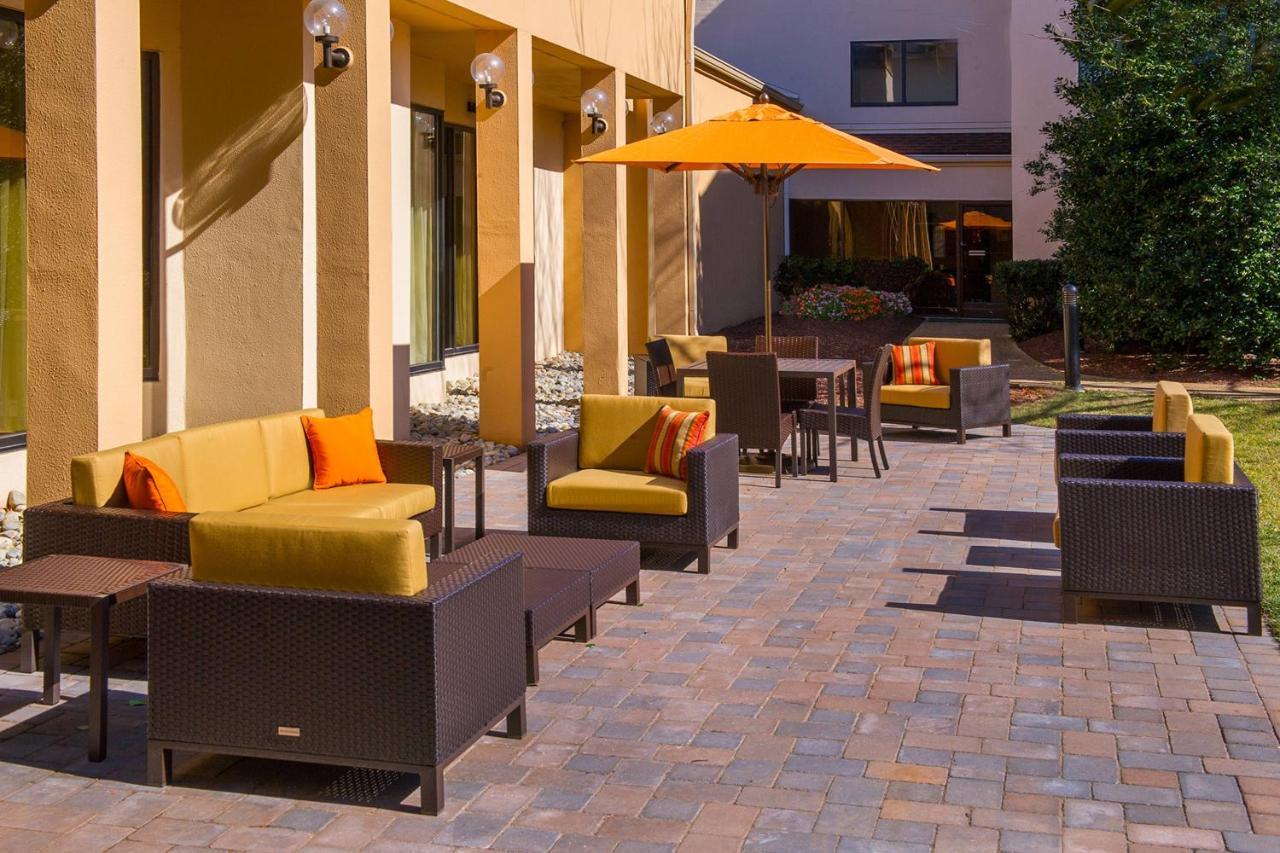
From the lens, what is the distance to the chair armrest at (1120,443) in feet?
27.0

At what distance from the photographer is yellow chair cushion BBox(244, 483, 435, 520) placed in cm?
754

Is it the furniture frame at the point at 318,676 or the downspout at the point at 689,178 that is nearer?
the furniture frame at the point at 318,676

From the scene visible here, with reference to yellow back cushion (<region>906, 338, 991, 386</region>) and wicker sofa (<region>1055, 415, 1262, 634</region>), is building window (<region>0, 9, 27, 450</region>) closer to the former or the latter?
wicker sofa (<region>1055, 415, 1262, 634</region>)

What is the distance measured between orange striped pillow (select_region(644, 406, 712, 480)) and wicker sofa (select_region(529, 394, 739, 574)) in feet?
0.22

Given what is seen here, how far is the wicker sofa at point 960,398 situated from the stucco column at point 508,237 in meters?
3.45

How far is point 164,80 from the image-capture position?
10.7 metres

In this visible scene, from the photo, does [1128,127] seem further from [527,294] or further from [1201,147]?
[527,294]

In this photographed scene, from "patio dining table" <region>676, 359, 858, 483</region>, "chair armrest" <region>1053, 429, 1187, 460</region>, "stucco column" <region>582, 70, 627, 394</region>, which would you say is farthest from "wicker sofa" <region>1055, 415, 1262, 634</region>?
"stucco column" <region>582, 70, 627, 394</region>

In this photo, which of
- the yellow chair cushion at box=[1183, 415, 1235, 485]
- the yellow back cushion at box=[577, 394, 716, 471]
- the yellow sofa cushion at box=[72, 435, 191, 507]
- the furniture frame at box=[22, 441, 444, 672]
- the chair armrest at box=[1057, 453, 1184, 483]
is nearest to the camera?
the furniture frame at box=[22, 441, 444, 672]

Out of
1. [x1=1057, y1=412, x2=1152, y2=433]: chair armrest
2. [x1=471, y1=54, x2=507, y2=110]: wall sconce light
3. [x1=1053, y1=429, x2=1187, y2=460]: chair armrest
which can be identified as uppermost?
[x1=471, y1=54, x2=507, y2=110]: wall sconce light

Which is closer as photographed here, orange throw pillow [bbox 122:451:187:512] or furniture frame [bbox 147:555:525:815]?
furniture frame [bbox 147:555:525:815]

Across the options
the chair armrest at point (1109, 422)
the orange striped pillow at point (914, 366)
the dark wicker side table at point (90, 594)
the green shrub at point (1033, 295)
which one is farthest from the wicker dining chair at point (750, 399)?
the green shrub at point (1033, 295)

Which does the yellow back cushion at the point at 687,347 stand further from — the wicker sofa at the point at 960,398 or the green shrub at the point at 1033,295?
the green shrub at the point at 1033,295

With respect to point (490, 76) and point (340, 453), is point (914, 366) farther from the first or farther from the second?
point (340, 453)
